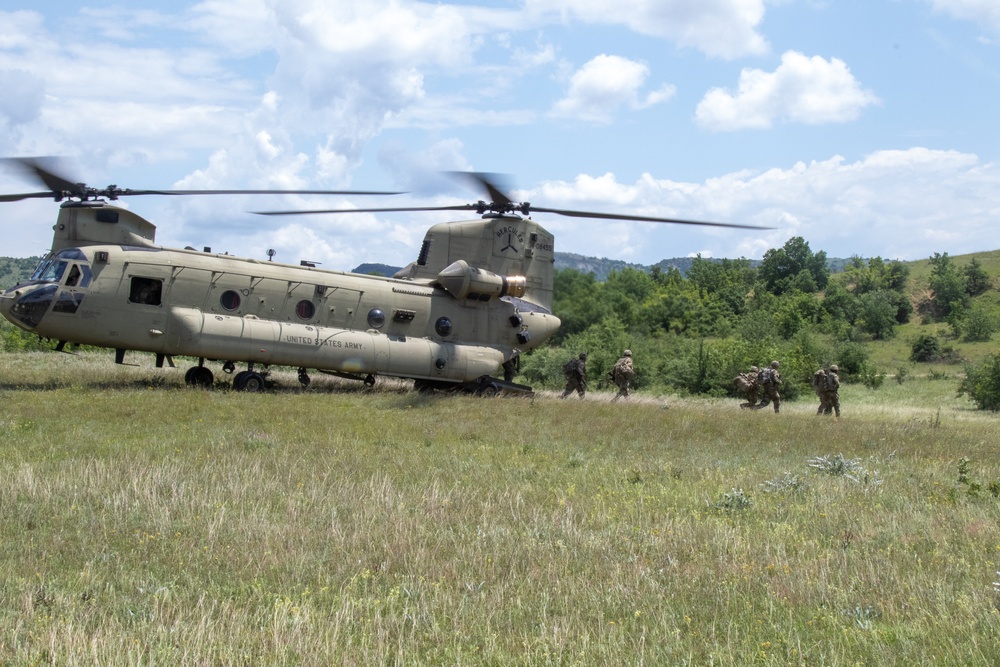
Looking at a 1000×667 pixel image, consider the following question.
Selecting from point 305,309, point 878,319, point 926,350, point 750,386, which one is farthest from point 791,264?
point 305,309

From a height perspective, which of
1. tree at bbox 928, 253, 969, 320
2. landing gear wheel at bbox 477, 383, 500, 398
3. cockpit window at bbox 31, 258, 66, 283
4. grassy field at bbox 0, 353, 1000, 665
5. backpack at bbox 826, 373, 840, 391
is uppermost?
tree at bbox 928, 253, 969, 320

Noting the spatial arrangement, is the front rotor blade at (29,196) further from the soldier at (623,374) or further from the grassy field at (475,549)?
the soldier at (623,374)

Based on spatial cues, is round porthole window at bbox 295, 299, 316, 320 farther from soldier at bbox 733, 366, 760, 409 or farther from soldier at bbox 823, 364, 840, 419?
soldier at bbox 823, 364, 840, 419

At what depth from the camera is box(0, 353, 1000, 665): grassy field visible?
18.7 feet

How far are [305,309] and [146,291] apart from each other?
146 inches

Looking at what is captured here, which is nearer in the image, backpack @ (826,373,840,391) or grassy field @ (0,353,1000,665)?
grassy field @ (0,353,1000,665)

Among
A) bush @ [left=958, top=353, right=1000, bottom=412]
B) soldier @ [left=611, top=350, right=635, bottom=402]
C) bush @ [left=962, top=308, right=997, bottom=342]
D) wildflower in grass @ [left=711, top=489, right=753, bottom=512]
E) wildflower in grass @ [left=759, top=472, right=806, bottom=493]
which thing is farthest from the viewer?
bush @ [left=962, top=308, right=997, bottom=342]

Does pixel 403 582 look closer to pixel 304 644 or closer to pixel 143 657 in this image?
pixel 304 644

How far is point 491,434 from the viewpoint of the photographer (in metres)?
15.8

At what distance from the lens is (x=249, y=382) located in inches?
824

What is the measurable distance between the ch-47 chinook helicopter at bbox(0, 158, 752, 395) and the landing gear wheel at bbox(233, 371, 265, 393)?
25 millimetres

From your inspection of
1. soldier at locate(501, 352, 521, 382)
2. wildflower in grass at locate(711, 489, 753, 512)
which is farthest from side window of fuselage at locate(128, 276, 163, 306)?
wildflower in grass at locate(711, 489, 753, 512)

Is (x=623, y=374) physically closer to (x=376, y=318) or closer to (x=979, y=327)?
(x=376, y=318)

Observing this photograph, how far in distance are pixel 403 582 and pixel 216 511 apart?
108 inches
